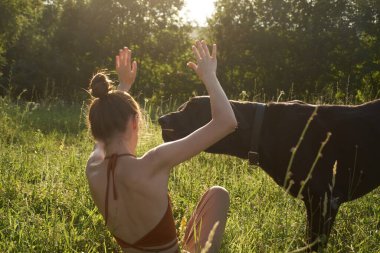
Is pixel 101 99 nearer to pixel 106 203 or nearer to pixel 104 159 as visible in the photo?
pixel 104 159

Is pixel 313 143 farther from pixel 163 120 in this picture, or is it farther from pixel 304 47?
pixel 304 47

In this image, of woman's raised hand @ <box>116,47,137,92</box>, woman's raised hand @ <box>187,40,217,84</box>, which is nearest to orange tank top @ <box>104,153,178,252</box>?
woman's raised hand @ <box>187,40,217,84</box>

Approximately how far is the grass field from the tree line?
16.3 meters

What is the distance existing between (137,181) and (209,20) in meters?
23.7

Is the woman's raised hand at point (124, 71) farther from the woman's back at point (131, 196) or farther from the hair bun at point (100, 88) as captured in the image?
the woman's back at point (131, 196)

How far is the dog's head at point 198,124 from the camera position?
3.56 m

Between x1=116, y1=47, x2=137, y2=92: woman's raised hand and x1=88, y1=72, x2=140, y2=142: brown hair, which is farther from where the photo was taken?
x1=116, y1=47, x2=137, y2=92: woman's raised hand

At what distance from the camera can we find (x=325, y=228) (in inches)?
121

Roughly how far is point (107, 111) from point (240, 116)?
58.1 inches

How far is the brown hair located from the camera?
225 centimetres

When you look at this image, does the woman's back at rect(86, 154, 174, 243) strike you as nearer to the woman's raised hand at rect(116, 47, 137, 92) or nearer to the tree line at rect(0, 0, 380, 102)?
the woman's raised hand at rect(116, 47, 137, 92)

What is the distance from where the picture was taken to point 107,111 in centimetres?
225

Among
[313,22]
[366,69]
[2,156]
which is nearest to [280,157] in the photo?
[2,156]

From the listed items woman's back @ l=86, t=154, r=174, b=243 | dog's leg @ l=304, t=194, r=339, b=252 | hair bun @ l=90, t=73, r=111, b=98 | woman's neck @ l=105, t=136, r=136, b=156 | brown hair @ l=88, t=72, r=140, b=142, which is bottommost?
dog's leg @ l=304, t=194, r=339, b=252
